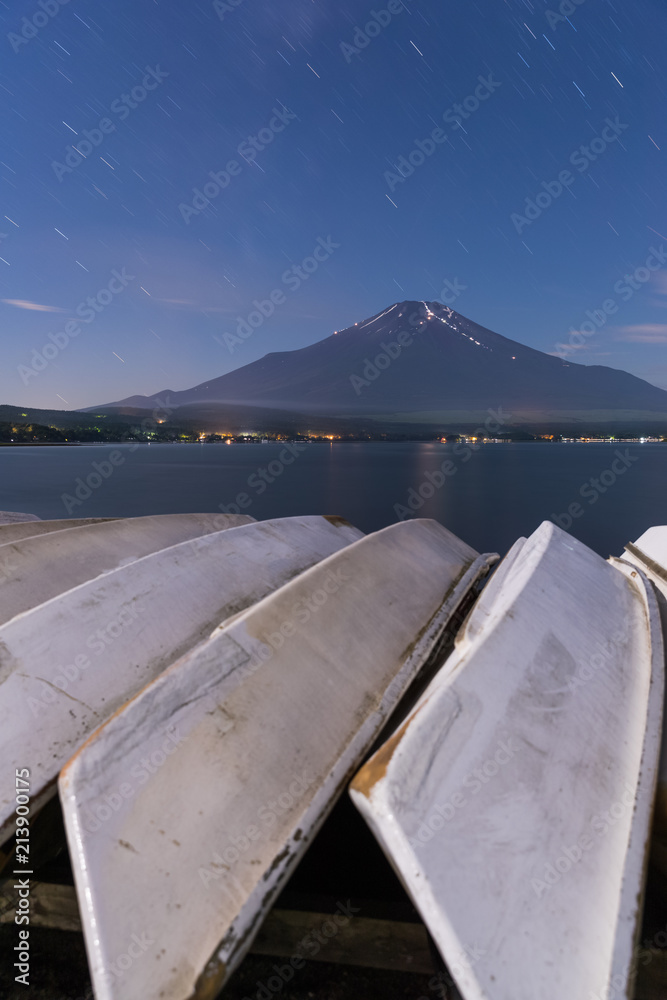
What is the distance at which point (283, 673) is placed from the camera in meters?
2.15

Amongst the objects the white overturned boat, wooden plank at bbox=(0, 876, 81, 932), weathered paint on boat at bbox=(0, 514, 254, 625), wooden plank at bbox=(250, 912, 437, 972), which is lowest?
the white overturned boat

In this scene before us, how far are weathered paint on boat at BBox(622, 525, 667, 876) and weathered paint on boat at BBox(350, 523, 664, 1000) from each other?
8cm

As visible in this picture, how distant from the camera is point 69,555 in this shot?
387 centimetres

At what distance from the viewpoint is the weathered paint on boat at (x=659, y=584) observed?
180 cm

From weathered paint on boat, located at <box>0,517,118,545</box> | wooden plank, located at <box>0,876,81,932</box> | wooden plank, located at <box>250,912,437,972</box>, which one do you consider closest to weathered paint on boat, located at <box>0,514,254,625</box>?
weathered paint on boat, located at <box>0,517,118,545</box>

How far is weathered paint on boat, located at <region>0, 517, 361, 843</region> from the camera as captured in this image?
A: 84.2 inches

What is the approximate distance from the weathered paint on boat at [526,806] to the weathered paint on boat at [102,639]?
4.30ft

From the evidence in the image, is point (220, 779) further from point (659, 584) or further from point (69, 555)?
point (659, 584)

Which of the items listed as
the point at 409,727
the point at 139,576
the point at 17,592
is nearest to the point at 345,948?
the point at 409,727

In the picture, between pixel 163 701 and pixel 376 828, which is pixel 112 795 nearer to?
pixel 163 701

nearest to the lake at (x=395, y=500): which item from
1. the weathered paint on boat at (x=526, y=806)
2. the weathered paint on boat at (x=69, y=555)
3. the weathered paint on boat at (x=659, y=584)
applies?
the weathered paint on boat at (x=659, y=584)

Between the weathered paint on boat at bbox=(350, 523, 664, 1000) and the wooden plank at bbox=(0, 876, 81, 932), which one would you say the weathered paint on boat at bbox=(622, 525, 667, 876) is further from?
the wooden plank at bbox=(0, 876, 81, 932)

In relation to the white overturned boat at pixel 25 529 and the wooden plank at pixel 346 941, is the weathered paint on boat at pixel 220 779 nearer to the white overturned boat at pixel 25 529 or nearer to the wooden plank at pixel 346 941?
the wooden plank at pixel 346 941

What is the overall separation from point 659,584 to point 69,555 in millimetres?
4024
